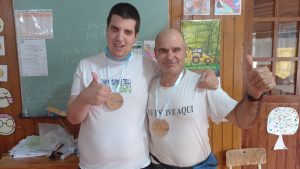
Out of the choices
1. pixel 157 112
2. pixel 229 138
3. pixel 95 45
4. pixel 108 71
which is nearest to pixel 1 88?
pixel 95 45

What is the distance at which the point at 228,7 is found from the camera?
199 centimetres

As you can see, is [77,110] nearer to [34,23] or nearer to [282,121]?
[34,23]

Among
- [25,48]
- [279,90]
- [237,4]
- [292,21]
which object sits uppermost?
[237,4]

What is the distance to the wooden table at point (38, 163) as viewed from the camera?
1713 mm

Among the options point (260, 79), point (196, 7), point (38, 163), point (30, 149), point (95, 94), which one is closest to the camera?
point (260, 79)

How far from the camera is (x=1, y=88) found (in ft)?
6.70

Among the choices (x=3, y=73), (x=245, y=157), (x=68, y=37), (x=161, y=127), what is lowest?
(x=245, y=157)

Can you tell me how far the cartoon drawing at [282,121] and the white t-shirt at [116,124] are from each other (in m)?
1.30

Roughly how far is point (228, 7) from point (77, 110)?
1430mm

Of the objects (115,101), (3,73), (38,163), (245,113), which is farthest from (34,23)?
(245,113)

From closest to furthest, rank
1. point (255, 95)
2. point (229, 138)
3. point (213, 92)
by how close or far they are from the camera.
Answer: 1. point (255, 95)
2. point (213, 92)
3. point (229, 138)

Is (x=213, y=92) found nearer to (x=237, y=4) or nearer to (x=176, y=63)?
(x=176, y=63)

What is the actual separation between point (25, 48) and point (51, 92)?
39 cm

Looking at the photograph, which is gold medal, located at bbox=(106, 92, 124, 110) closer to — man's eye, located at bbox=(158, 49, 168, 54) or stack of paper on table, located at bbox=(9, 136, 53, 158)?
man's eye, located at bbox=(158, 49, 168, 54)
